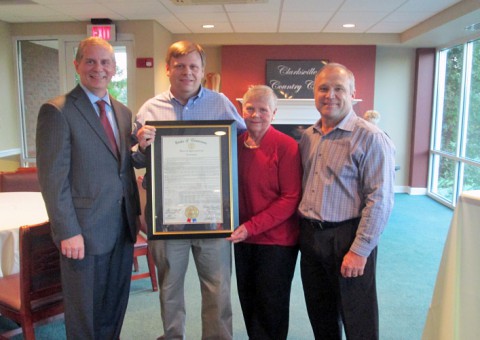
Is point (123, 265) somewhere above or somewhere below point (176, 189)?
below

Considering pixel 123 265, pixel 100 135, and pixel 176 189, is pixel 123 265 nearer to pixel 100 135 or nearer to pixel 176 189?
pixel 176 189

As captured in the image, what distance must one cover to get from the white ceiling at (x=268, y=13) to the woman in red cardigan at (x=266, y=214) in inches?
118

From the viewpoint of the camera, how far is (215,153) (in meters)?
1.80

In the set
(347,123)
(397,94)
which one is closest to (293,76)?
(397,94)

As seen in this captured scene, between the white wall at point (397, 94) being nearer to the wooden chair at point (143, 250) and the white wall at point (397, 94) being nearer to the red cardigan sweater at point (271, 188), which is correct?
the wooden chair at point (143, 250)

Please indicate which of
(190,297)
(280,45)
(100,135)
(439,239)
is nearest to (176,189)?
(100,135)

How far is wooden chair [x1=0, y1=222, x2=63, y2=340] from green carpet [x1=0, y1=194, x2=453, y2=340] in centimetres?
54

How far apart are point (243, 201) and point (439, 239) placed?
3.46m

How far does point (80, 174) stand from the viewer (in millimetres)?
1690

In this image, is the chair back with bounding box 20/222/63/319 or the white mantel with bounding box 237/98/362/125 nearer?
the chair back with bounding box 20/222/63/319

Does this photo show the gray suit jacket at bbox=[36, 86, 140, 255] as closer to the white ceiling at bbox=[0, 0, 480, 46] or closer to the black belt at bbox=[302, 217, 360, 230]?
the black belt at bbox=[302, 217, 360, 230]

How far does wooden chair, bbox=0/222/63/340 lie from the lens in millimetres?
1926

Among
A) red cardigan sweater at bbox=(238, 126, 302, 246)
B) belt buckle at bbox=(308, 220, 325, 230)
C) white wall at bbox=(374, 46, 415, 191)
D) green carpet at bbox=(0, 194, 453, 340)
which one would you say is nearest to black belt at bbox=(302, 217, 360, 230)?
belt buckle at bbox=(308, 220, 325, 230)

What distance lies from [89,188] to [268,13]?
419cm
